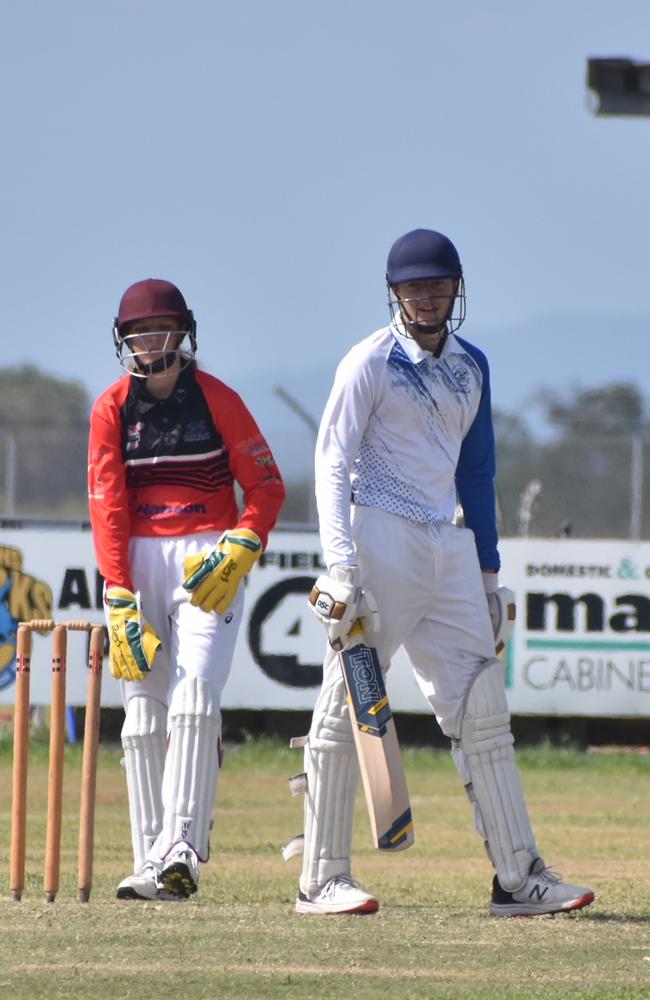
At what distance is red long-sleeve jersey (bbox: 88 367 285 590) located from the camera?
253 inches

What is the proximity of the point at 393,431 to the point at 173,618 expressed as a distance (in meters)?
1.02

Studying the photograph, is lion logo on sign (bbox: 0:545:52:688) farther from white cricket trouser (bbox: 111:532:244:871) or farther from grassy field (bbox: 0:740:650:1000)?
white cricket trouser (bbox: 111:532:244:871)

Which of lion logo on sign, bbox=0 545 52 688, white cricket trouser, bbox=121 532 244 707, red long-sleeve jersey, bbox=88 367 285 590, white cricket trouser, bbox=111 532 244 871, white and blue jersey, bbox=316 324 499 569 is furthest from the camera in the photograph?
lion logo on sign, bbox=0 545 52 688

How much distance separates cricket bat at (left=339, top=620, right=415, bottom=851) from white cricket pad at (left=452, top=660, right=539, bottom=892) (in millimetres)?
288

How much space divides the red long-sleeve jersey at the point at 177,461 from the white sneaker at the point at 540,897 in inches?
56.1

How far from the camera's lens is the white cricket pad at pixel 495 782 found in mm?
6059

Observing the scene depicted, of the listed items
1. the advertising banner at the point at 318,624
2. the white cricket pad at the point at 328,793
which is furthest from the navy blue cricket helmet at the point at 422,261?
the advertising banner at the point at 318,624

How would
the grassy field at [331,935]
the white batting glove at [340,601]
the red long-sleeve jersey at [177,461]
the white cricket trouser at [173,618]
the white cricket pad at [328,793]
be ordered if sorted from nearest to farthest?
the grassy field at [331,935], the white batting glove at [340,601], the white cricket pad at [328,793], the white cricket trouser at [173,618], the red long-sleeve jersey at [177,461]

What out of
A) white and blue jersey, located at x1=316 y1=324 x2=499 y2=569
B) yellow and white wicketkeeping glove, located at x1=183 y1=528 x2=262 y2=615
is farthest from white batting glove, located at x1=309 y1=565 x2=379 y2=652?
yellow and white wicketkeeping glove, located at x1=183 y1=528 x2=262 y2=615

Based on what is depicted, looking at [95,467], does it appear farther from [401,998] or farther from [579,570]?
[579,570]

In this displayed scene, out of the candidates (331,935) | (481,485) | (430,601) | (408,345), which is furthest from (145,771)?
(408,345)

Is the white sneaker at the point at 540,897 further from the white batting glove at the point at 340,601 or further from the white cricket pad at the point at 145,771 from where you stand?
the white cricket pad at the point at 145,771

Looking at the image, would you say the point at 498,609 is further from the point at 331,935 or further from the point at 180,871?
the point at 331,935

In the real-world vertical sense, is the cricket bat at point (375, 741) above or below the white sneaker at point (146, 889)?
above
